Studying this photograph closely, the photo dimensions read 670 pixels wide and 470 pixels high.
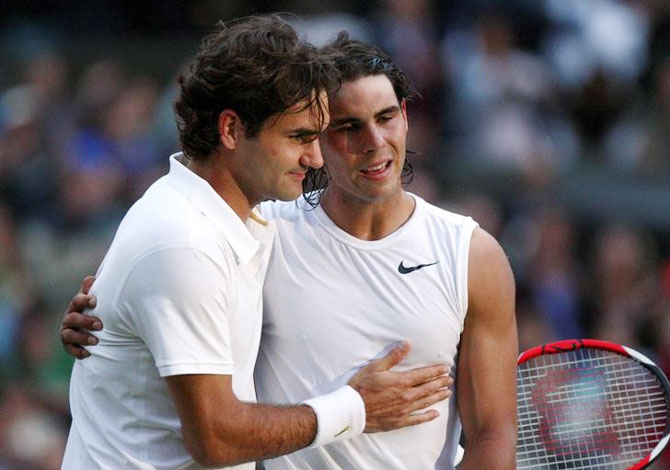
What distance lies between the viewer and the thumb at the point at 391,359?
3.61m

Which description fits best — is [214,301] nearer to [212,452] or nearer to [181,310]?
[181,310]

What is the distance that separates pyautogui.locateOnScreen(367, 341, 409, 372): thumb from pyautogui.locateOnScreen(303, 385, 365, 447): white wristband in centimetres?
12

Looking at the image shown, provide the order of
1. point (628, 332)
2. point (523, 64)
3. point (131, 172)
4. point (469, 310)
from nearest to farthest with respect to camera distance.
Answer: point (469, 310)
point (628, 332)
point (131, 172)
point (523, 64)

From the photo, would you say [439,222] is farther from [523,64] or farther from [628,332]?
[523,64]

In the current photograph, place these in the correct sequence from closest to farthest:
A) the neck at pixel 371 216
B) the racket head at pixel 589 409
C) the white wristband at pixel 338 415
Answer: the white wristband at pixel 338 415 → the neck at pixel 371 216 → the racket head at pixel 589 409

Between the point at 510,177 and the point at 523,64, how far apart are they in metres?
0.93

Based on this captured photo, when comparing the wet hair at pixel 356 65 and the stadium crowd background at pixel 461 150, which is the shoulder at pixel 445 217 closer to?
the wet hair at pixel 356 65

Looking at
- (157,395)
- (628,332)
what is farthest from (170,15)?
(157,395)

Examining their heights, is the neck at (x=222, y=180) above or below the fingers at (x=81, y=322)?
above

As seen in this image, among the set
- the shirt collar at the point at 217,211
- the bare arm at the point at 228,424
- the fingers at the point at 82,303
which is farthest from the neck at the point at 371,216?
the fingers at the point at 82,303

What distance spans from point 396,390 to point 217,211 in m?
0.74

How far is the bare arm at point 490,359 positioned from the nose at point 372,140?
0.41m

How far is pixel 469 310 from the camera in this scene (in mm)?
3684

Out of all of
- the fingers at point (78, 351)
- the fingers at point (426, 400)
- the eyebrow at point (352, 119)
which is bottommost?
the fingers at point (426, 400)
